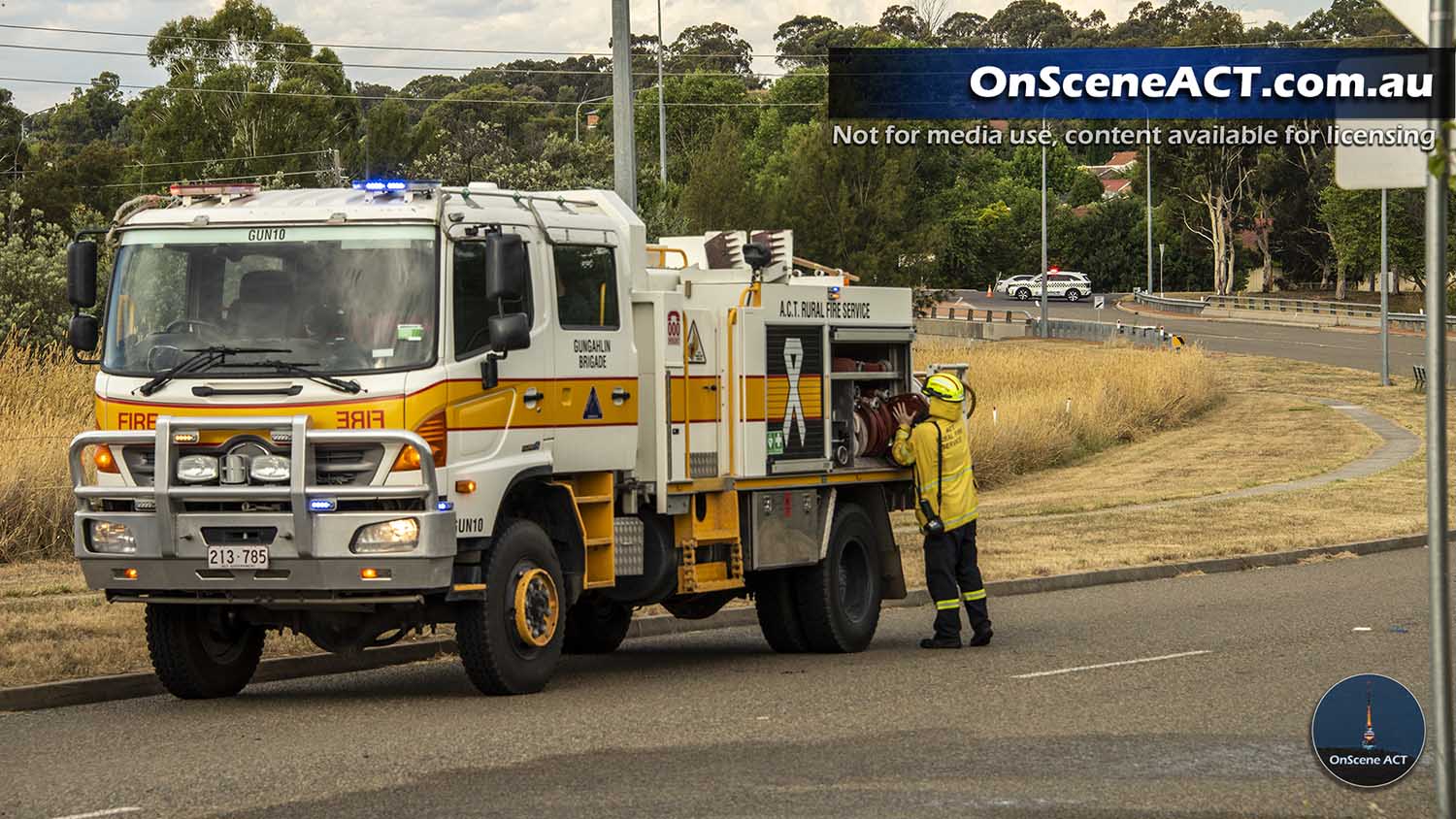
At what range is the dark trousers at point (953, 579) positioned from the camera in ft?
44.5

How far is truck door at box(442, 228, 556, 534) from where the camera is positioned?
34.6ft

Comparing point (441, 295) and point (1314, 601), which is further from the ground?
point (441, 295)

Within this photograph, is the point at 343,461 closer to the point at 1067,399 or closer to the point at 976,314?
the point at 1067,399

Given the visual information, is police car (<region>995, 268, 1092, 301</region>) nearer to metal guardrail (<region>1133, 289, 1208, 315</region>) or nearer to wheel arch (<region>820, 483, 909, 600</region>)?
metal guardrail (<region>1133, 289, 1208, 315</region>)

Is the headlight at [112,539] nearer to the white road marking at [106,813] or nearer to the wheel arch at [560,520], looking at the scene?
the wheel arch at [560,520]

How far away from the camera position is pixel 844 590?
14211 mm

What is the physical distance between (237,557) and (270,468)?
20.3 inches

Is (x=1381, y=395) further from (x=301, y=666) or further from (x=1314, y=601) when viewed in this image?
(x=301, y=666)

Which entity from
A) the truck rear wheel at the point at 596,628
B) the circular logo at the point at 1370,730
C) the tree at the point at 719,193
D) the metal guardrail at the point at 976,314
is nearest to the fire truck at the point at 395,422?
the truck rear wheel at the point at 596,628

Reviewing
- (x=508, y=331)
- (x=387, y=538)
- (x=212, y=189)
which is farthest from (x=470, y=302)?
(x=212, y=189)

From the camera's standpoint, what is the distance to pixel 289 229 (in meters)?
10.8

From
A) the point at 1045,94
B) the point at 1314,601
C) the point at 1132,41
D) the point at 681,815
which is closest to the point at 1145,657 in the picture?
the point at 1314,601

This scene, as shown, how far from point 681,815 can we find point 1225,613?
8.84 metres

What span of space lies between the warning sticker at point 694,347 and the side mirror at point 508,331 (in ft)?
7.07
